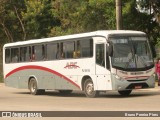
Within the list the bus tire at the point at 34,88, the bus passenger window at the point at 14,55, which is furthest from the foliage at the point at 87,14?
the bus tire at the point at 34,88

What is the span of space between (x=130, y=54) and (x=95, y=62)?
170cm

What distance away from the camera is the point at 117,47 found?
24.4 m

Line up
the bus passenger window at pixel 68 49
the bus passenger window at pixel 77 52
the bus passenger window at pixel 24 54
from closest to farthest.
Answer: the bus passenger window at pixel 77 52 → the bus passenger window at pixel 68 49 → the bus passenger window at pixel 24 54

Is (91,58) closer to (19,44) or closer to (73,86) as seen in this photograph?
(73,86)

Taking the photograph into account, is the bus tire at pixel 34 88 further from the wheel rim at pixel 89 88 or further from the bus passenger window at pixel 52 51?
the wheel rim at pixel 89 88

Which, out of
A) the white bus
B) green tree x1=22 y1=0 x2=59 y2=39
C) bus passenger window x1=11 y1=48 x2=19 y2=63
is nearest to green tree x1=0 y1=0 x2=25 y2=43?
green tree x1=22 y1=0 x2=59 y2=39

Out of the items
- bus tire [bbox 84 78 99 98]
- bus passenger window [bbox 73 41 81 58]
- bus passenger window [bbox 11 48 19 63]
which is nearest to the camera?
bus tire [bbox 84 78 99 98]

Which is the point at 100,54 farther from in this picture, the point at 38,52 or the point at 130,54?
the point at 38,52

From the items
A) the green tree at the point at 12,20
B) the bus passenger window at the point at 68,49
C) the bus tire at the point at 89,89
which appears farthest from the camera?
the green tree at the point at 12,20

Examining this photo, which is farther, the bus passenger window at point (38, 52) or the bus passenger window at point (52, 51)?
the bus passenger window at point (38, 52)

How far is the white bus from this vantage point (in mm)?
24156

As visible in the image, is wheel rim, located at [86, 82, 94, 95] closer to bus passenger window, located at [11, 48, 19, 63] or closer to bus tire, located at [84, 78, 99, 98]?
bus tire, located at [84, 78, 99, 98]

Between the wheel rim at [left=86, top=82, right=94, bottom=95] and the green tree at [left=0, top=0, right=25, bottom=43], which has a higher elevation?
the green tree at [left=0, top=0, right=25, bottom=43]

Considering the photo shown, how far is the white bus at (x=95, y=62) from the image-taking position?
24.2m
